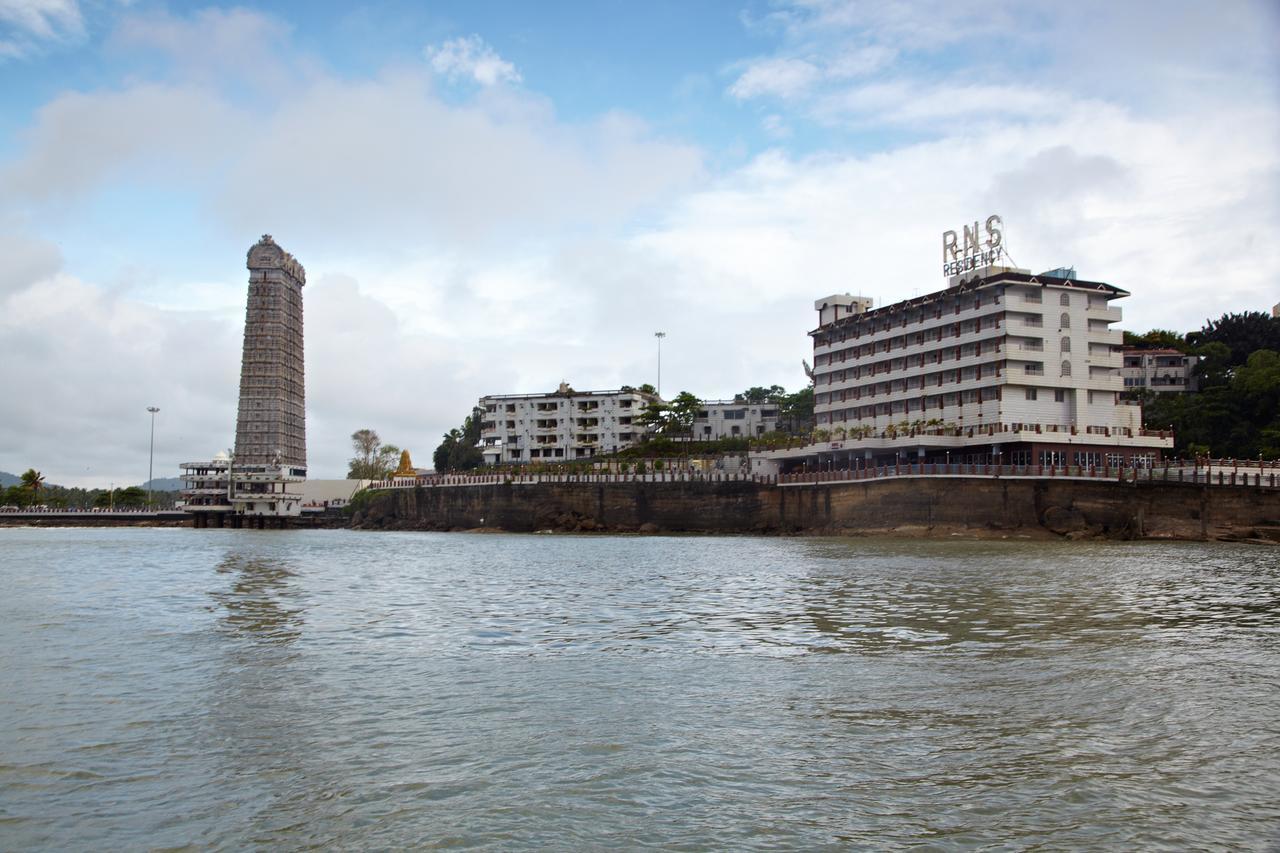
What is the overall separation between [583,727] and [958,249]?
3446 inches

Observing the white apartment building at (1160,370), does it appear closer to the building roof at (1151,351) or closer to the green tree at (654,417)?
the building roof at (1151,351)

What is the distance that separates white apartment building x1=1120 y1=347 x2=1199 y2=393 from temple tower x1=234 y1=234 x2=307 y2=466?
122 m

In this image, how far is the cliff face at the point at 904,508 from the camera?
2655 inches

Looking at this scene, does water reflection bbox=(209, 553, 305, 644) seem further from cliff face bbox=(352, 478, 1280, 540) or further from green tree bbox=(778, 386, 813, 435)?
green tree bbox=(778, 386, 813, 435)

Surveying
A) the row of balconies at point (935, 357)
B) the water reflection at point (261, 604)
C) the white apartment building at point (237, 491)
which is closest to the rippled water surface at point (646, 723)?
the water reflection at point (261, 604)

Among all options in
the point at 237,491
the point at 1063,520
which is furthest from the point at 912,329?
the point at 237,491

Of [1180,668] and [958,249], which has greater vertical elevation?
[958,249]

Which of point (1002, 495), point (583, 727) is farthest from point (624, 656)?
point (1002, 495)

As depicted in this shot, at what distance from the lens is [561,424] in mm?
143875

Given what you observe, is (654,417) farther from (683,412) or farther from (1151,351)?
(1151,351)

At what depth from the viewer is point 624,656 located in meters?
19.5

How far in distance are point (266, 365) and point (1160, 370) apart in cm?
12979

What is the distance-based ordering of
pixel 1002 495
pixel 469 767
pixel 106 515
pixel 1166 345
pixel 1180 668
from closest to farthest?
pixel 469 767, pixel 1180 668, pixel 1002 495, pixel 1166 345, pixel 106 515

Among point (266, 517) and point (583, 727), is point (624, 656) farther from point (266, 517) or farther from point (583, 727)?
point (266, 517)
